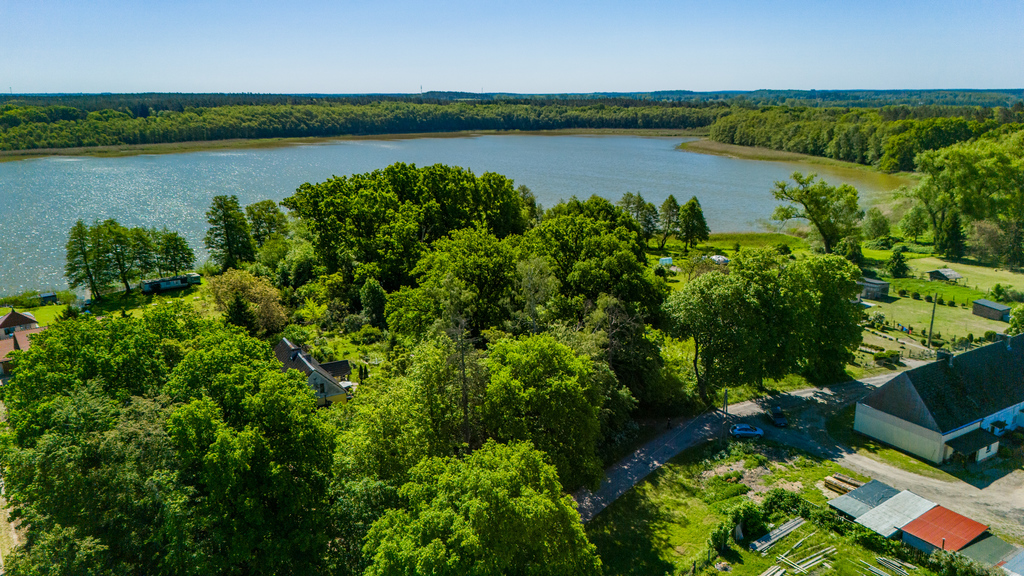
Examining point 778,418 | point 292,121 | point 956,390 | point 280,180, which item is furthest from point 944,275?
point 292,121

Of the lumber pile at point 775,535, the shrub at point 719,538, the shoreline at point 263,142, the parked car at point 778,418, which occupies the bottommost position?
the parked car at point 778,418

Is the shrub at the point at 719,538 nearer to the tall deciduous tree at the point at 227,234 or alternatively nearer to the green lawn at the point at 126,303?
the green lawn at the point at 126,303

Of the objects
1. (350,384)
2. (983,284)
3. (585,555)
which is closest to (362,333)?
(350,384)

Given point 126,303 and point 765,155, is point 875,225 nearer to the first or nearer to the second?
point 765,155

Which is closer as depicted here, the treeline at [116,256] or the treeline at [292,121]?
the treeline at [116,256]

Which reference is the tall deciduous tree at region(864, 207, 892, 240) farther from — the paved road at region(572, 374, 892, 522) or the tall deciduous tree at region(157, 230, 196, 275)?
the tall deciduous tree at region(157, 230, 196, 275)

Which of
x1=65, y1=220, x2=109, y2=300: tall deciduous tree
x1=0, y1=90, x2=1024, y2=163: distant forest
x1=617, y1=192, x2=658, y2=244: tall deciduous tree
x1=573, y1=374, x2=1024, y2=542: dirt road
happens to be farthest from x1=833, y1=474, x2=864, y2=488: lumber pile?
x1=0, y1=90, x2=1024, y2=163: distant forest

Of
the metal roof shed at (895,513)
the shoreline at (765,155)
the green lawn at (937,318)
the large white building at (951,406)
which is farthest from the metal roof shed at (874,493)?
the shoreline at (765,155)
